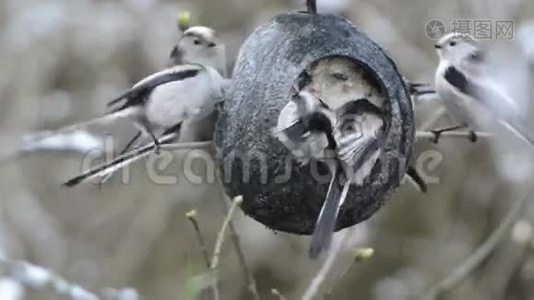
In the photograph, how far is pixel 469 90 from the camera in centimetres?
311

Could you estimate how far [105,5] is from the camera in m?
5.88

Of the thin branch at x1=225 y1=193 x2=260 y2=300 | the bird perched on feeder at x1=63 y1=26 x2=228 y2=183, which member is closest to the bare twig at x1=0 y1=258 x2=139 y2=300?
the thin branch at x1=225 y1=193 x2=260 y2=300

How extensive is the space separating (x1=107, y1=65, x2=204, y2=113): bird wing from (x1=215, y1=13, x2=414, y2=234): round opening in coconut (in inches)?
4.5

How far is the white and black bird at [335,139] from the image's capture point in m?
2.47

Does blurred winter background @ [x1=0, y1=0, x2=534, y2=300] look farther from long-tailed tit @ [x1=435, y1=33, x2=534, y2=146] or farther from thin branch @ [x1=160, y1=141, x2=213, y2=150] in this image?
thin branch @ [x1=160, y1=141, x2=213, y2=150]

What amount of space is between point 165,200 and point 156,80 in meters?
2.71

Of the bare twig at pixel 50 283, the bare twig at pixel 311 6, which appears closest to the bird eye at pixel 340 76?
the bare twig at pixel 311 6

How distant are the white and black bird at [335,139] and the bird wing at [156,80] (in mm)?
346

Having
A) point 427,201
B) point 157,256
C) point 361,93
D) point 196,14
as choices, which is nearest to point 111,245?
point 157,256

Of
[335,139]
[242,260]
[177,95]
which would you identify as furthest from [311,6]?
[242,260]

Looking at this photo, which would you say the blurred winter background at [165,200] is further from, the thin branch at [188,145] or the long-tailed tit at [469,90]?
the thin branch at [188,145]

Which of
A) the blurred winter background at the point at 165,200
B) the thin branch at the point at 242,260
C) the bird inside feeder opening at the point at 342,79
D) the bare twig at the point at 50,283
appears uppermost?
the bird inside feeder opening at the point at 342,79

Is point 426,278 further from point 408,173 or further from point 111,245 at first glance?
point 408,173

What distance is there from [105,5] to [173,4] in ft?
1.22
